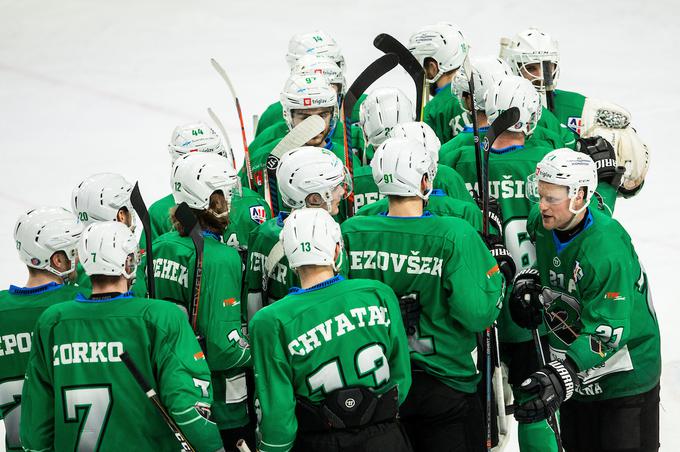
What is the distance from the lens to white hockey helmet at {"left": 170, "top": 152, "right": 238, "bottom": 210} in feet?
12.9

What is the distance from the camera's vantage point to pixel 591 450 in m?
4.23

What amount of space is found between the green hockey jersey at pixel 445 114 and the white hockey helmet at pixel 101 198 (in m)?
1.71

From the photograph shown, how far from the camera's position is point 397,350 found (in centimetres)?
347

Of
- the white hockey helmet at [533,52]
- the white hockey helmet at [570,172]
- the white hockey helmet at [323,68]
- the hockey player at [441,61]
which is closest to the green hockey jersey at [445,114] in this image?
the hockey player at [441,61]

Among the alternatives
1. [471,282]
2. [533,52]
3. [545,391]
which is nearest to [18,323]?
[471,282]

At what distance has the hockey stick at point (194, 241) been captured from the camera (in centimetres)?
374

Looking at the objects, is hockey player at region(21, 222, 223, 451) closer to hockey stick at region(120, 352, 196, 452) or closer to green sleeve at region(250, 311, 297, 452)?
hockey stick at region(120, 352, 196, 452)

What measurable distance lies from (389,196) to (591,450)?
1247 mm

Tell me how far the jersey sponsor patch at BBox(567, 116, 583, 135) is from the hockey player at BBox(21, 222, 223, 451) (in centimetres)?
264

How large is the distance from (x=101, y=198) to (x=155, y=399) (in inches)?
47.0

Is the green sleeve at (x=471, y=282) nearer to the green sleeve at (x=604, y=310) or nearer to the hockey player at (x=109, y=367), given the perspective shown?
the green sleeve at (x=604, y=310)

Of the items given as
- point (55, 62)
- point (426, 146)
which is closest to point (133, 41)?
point (55, 62)

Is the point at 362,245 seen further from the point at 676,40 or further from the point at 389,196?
the point at 676,40

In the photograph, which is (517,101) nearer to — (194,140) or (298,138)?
(298,138)
